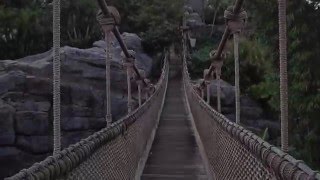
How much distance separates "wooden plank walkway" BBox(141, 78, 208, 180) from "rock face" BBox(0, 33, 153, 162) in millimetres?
3177

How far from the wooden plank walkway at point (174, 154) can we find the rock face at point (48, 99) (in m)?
3.18

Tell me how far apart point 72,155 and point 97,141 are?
54 centimetres

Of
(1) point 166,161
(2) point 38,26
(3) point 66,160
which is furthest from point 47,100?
(3) point 66,160

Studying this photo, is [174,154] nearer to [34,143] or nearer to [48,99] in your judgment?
[34,143]

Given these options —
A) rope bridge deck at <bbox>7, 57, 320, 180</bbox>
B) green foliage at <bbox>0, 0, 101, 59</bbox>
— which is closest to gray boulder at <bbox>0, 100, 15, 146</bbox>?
green foliage at <bbox>0, 0, 101, 59</bbox>

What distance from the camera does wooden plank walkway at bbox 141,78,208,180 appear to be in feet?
17.6

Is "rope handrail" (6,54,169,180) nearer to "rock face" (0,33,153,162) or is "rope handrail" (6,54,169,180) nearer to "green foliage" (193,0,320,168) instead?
"green foliage" (193,0,320,168)

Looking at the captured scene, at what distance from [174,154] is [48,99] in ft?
27.4

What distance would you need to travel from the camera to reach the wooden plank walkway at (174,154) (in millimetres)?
5355

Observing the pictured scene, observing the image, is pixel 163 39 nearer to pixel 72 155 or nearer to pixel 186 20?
pixel 186 20

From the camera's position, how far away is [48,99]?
1477 cm

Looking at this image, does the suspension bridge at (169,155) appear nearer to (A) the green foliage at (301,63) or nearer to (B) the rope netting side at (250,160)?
(B) the rope netting side at (250,160)

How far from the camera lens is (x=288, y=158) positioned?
161cm

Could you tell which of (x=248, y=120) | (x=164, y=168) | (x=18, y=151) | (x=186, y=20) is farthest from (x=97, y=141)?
(x=186, y=20)
